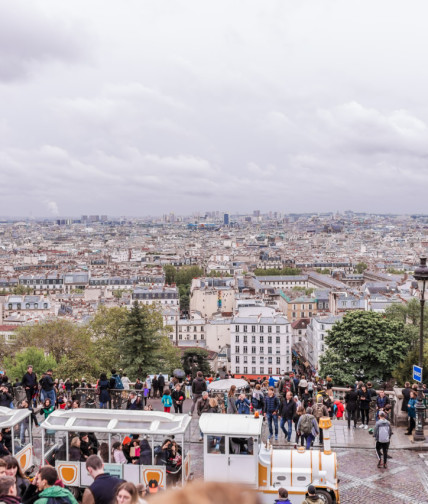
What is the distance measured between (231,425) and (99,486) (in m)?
4.58

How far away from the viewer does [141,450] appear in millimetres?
11508

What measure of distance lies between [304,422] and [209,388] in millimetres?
4685

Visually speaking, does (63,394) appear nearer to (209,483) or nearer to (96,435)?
(96,435)

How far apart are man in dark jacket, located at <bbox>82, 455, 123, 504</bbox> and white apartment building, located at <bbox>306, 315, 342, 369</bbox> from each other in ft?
193

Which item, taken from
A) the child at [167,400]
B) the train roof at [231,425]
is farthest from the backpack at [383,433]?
the child at [167,400]

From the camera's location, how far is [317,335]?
69312 millimetres

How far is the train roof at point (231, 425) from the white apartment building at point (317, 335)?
54245mm

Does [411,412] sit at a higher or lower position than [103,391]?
lower

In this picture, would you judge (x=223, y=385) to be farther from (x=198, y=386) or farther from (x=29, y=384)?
(x=29, y=384)

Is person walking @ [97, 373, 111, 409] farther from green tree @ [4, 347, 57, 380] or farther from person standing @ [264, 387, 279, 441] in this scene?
green tree @ [4, 347, 57, 380]

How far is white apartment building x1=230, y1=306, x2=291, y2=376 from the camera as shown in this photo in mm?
67250

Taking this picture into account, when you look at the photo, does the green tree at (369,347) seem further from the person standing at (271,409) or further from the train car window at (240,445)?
the train car window at (240,445)

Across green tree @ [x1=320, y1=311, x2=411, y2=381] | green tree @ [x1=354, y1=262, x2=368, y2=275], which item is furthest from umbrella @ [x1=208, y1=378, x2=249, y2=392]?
green tree @ [x1=354, y1=262, x2=368, y2=275]

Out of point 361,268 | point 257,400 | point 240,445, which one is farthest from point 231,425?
point 361,268
